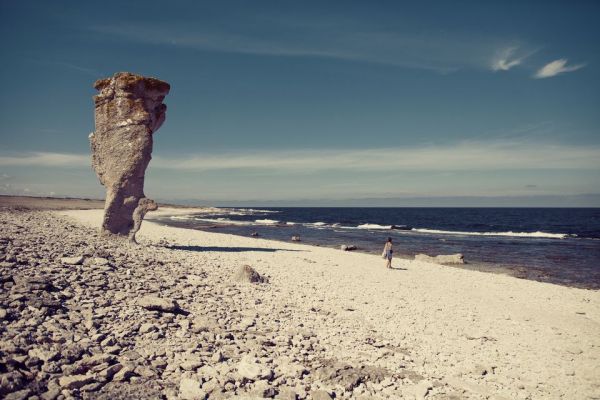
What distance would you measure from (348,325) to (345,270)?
8644 mm

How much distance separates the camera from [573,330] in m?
11.0

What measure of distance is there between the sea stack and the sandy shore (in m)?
4.55

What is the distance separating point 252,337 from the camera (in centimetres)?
763

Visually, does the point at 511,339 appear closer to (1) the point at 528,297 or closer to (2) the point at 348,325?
(2) the point at 348,325

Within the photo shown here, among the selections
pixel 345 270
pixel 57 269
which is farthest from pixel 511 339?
pixel 57 269

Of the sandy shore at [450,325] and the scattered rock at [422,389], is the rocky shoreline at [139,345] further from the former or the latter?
the sandy shore at [450,325]

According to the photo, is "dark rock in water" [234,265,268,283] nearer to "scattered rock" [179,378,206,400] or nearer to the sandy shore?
the sandy shore

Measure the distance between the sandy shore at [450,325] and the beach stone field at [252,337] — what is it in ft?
0.18

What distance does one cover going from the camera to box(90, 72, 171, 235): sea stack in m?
17.0

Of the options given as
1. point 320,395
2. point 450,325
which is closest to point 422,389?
point 320,395

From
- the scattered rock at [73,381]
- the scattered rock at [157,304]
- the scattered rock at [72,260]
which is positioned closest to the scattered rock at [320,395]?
the scattered rock at [73,381]

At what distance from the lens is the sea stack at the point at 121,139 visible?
17.0 meters

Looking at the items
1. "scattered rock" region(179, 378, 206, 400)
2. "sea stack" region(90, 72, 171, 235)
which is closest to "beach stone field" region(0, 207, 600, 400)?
"scattered rock" region(179, 378, 206, 400)

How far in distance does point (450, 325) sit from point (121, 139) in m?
16.2
